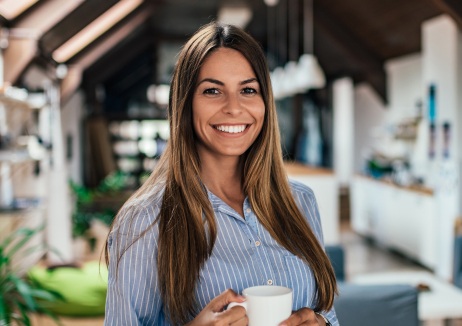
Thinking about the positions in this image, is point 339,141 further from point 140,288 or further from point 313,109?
point 140,288

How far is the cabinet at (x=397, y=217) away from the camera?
6559mm

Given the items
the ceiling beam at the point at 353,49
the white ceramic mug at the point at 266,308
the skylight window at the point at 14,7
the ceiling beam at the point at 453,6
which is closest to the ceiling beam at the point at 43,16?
the skylight window at the point at 14,7

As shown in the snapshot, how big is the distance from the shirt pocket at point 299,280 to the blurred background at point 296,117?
145 cm

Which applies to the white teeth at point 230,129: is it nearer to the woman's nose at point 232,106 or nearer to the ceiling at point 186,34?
the woman's nose at point 232,106

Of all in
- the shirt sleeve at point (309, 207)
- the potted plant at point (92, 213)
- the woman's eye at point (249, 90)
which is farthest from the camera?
the potted plant at point (92, 213)

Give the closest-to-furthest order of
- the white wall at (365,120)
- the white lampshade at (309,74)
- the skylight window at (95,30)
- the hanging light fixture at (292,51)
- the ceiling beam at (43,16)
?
the ceiling beam at (43,16)
the white lampshade at (309,74)
the hanging light fixture at (292,51)
the skylight window at (95,30)
the white wall at (365,120)

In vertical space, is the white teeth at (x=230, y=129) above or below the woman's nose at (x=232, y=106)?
below

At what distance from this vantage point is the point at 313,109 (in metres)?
13.9

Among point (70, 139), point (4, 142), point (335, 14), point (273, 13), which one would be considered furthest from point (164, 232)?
point (273, 13)

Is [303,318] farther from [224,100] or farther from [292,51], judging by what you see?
[292,51]

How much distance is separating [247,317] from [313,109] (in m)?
13.1

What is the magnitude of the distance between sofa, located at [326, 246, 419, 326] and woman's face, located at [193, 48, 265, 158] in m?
1.57

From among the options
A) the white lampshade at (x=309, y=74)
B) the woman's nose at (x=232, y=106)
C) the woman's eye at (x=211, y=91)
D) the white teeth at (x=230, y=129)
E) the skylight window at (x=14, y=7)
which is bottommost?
the white teeth at (x=230, y=129)

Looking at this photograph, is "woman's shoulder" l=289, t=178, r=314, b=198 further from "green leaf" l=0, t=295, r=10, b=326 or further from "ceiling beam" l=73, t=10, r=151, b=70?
"ceiling beam" l=73, t=10, r=151, b=70
